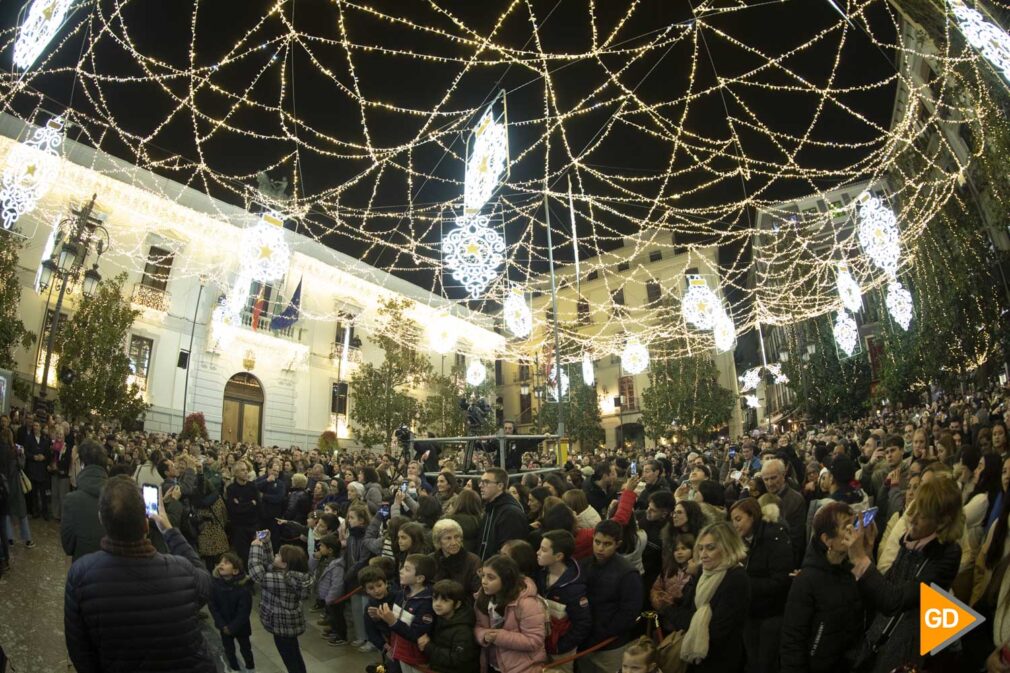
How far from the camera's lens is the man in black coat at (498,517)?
15.7 feet

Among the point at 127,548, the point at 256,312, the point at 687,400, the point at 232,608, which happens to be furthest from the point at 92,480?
the point at 687,400

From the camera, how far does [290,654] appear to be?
4898 millimetres

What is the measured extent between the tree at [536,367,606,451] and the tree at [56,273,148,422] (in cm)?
2374

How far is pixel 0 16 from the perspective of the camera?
8656 millimetres

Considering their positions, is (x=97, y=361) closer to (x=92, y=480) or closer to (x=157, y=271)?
(x=157, y=271)

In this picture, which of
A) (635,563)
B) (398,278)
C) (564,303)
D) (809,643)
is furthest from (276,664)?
(564,303)

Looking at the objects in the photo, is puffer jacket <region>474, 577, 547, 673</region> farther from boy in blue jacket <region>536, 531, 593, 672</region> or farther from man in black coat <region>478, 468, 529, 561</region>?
man in black coat <region>478, 468, 529, 561</region>

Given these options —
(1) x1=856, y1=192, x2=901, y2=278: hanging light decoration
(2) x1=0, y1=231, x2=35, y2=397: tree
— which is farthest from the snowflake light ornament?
(2) x1=0, y1=231, x2=35, y2=397: tree

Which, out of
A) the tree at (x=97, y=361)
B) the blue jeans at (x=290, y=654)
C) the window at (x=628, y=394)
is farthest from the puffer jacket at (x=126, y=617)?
the window at (x=628, y=394)

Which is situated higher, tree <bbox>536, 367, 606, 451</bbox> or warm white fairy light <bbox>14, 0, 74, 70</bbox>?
warm white fairy light <bbox>14, 0, 74, 70</bbox>

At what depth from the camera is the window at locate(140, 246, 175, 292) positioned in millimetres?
21109

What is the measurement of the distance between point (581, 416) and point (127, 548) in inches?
1360

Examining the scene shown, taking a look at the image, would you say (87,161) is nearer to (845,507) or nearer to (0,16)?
(0,16)

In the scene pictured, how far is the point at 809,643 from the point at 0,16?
39.7 feet
